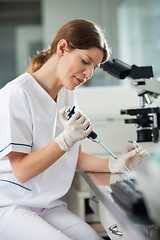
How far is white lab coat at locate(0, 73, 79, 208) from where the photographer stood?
1.23 meters

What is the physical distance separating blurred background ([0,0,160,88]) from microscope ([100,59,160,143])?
55 centimetres

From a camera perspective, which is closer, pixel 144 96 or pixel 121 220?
pixel 121 220

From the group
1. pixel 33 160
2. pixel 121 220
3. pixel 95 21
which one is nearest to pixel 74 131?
pixel 33 160

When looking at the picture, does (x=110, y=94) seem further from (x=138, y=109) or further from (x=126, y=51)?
(x=126, y=51)

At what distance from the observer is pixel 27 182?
1.30 metres

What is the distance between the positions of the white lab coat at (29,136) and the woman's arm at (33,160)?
36mm

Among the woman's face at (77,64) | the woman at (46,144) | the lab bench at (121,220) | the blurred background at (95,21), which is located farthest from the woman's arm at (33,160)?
the blurred background at (95,21)

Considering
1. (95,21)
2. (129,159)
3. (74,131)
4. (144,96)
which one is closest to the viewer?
(74,131)

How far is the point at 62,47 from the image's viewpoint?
1367 millimetres

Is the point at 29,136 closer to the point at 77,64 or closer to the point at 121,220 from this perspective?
the point at 77,64

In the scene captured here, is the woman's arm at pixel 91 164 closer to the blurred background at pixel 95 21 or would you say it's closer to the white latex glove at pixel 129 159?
the white latex glove at pixel 129 159

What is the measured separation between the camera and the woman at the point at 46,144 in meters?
1.16

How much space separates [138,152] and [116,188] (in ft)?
1.36

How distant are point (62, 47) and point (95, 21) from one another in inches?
121
